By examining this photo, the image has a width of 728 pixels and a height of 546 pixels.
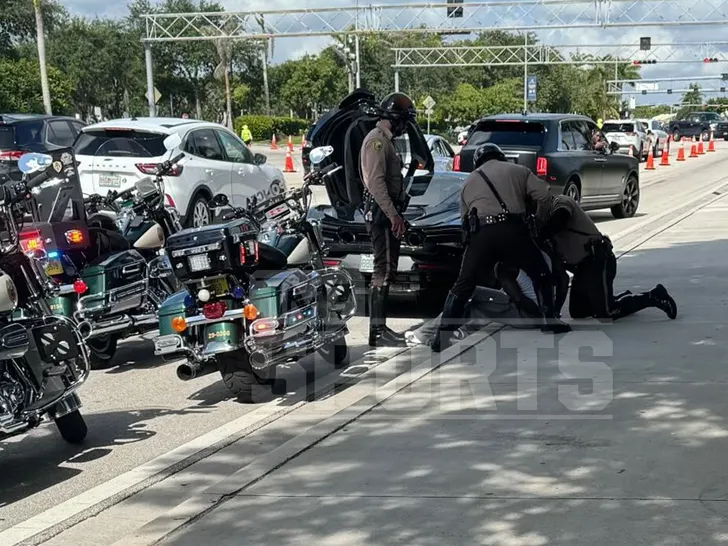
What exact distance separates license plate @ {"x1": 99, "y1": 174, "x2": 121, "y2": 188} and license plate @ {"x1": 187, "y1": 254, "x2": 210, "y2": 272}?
857 cm

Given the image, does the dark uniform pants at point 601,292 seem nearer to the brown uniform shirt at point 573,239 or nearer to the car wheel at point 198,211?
the brown uniform shirt at point 573,239

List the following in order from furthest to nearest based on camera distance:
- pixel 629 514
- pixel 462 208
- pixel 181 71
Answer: pixel 181 71, pixel 462 208, pixel 629 514

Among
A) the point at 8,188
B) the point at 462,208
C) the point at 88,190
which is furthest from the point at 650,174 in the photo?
the point at 8,188

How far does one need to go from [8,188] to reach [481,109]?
2909 inches

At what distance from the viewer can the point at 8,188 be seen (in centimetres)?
628

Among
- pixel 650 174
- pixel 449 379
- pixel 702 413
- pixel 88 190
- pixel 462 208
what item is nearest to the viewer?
pixel 702 413

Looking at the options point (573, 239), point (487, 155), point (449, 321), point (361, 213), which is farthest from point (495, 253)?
point (361, 213)

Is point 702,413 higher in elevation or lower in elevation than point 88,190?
lower

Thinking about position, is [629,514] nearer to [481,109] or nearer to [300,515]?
[300,515]

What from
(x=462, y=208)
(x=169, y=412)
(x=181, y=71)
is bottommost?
(x=169, y=412)

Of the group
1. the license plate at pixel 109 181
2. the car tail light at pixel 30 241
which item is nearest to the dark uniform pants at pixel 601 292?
the car tail light at pixel 30 241

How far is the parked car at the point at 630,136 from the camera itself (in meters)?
40.6

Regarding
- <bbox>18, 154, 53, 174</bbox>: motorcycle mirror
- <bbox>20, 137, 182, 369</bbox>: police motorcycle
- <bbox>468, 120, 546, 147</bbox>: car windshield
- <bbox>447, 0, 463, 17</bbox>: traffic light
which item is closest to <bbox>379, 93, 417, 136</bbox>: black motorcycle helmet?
<bbox>20, 137, 182, 369</bbox>: police motorcycle

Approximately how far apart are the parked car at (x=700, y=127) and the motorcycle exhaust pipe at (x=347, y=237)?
2352 inches
